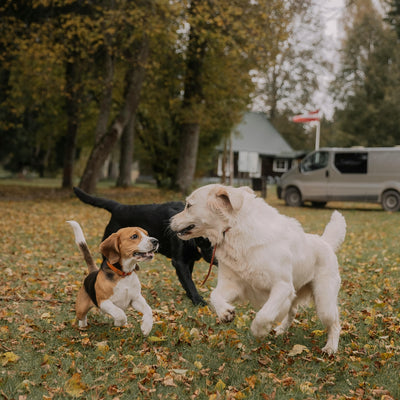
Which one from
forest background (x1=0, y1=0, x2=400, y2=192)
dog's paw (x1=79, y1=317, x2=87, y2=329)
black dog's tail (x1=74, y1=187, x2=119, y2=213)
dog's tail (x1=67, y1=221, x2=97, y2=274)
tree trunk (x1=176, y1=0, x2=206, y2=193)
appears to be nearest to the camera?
dog's paw (x1=79, y1=317, x2=87, y2=329)

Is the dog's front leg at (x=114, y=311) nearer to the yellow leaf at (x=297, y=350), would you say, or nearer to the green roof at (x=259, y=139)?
the yellow leaf at (x=297, y=350)

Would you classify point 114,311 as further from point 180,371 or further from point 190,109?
point 190,109

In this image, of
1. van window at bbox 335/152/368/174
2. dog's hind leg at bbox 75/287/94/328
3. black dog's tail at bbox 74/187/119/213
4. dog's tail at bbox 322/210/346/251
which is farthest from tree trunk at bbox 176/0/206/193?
dog's hind leg at bbox 75/287/94/328

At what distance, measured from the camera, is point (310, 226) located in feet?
51.1

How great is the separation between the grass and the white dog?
379 mm

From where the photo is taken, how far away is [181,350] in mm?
4637

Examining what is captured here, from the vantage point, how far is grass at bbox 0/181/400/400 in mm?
3764

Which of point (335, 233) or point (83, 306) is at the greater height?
point (335, 233)

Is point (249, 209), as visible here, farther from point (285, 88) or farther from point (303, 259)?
point (285, 88)

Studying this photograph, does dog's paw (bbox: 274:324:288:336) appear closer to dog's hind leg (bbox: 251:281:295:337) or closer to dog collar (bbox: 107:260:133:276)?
dog's hind leg (bbox: 251:281:295:337)

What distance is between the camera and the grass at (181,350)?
12.3 feet

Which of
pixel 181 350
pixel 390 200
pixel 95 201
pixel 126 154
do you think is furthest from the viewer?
pixel 126 154

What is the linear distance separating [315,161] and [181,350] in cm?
1987

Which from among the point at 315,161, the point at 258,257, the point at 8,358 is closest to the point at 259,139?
the point at 315,161
